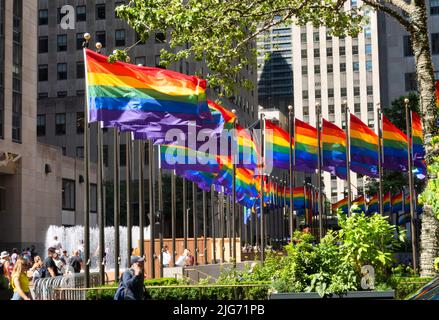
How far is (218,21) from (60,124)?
7712cm

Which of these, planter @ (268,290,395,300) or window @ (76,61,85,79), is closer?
planter @ (268,290,395,300)

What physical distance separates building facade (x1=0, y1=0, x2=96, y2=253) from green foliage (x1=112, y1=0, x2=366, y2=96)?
37.1m

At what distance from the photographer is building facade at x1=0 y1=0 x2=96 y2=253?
63.5 meters

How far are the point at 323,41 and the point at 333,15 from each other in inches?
5223

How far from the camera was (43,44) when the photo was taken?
106188mm

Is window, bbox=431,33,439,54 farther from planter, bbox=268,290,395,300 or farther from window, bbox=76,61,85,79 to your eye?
planter, bbox=268,290,395,300

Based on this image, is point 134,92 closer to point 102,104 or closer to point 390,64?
point 102,104

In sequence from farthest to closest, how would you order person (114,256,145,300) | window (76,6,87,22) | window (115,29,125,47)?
window (76,6,87,22)
window (115,29,125,47)
person (114,256,145,300)

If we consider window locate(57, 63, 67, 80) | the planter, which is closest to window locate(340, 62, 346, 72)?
window locate(57, 63, 67, 80)

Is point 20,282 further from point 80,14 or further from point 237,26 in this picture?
point 80,14

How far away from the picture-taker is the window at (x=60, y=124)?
10125 centimetres

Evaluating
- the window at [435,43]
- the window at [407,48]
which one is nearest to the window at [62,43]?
the window at [407,48]

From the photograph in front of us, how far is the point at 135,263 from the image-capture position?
50.6 feet

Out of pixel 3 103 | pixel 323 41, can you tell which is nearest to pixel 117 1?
pixel 3 103
